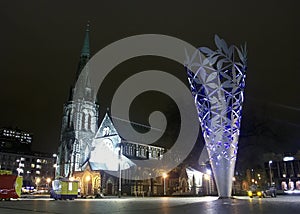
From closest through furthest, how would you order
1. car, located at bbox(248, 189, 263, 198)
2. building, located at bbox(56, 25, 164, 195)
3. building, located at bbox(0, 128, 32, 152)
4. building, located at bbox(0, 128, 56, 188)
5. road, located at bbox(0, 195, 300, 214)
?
1. road, located at bbox(0, 195, 300, 214)
2. car, located at bbox(248, 189, 263, 198)
3. building, located at bbox(56, 25, 164, 195)
4. building, located at bbox(0, 128, 56, 188)
5. building, located at bbox(0, 128, 32, 152)

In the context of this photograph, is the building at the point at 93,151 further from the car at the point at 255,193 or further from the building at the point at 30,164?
the building at the point at 30,164

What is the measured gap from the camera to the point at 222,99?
28766 millimetres

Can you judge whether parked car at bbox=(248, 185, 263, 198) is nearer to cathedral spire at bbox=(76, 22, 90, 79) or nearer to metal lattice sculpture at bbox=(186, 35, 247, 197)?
metal lattice sculpture at bbox=(186, 35, 247, 197)

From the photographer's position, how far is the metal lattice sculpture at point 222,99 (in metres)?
28.5

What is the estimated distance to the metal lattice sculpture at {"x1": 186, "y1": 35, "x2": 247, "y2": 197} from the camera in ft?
→ 93.5

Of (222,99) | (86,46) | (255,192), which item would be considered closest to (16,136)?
(86,46)

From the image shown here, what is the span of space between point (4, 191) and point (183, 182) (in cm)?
3917

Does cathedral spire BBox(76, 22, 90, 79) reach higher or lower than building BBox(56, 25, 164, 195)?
higher

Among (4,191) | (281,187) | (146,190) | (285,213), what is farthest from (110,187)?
(281,187)

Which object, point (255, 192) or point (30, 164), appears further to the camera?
point (30, 164)

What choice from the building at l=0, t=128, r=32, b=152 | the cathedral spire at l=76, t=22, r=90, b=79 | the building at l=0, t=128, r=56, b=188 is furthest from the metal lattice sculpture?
the building at l=0, t=128, r=32, b=152

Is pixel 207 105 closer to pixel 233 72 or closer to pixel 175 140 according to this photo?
pixel 233 72

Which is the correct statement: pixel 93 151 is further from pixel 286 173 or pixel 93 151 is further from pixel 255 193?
pixel 286 173

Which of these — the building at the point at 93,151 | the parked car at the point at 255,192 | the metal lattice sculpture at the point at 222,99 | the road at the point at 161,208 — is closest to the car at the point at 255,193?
the parked car at the point at 255,192
